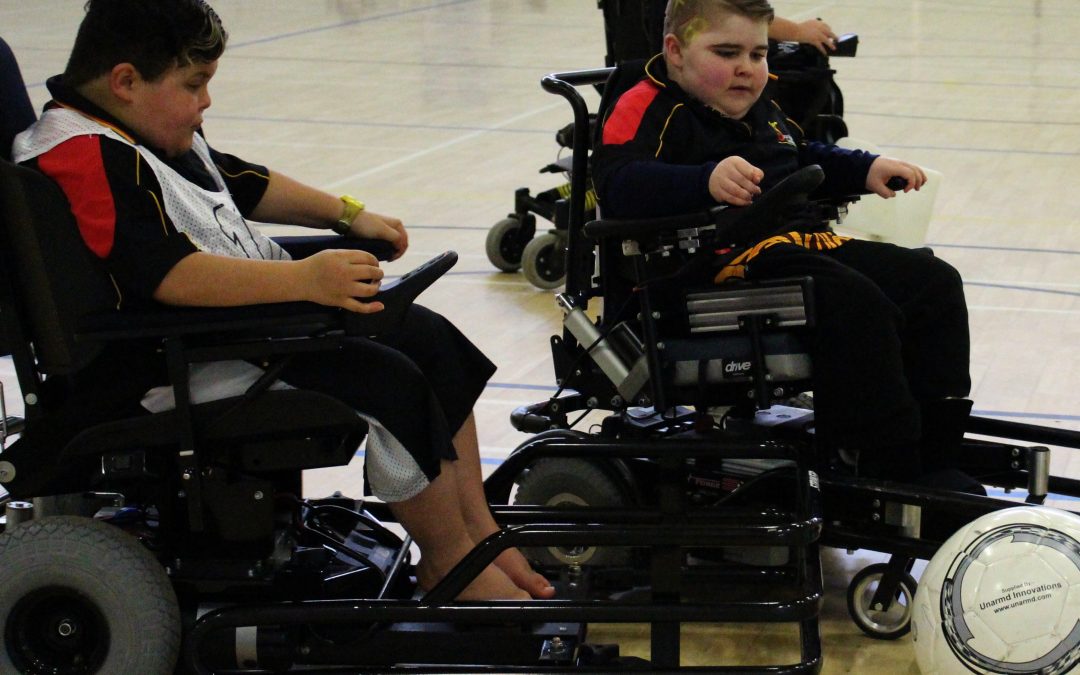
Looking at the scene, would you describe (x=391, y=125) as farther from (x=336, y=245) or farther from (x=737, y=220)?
(x=737, y=220)

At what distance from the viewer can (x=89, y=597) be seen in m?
2.06

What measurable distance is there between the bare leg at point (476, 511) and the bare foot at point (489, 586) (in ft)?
0.15

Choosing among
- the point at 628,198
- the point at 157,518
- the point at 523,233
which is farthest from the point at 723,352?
the point at 523,233

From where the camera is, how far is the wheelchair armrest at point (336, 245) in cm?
238

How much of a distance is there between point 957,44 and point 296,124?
6.03m

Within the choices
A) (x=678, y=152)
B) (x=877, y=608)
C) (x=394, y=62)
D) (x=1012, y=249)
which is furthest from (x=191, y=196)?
(x=394, y=62)

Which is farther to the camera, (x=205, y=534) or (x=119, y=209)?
(x=205, y=534)

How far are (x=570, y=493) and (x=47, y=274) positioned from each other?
39.1 inches

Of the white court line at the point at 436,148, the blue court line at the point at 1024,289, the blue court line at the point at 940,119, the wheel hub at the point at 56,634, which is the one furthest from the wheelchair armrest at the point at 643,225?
the blue court line at the point at 940,119

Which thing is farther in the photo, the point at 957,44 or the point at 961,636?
the point at 957,44

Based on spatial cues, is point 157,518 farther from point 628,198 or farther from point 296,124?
point 296,124

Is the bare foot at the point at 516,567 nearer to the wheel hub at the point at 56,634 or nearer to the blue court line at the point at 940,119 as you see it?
the wheel hub at the point at 56,634

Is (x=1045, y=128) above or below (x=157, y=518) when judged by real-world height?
below

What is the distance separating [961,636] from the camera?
2.05 metres
